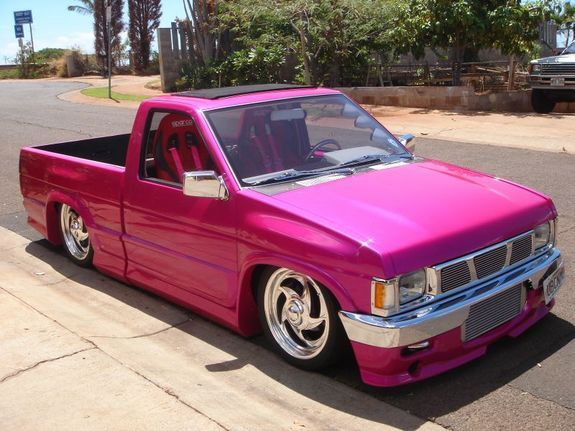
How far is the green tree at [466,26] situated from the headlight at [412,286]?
14.4m

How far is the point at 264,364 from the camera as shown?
14.8 feet

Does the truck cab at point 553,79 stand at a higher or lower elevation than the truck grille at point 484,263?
higher

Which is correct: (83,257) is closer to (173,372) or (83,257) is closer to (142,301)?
(142,301)

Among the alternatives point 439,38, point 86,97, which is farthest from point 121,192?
point 86,97

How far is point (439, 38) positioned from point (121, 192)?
551 inches

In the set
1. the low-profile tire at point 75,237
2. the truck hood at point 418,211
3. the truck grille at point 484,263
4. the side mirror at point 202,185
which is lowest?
the low-profile tire at point 75,237

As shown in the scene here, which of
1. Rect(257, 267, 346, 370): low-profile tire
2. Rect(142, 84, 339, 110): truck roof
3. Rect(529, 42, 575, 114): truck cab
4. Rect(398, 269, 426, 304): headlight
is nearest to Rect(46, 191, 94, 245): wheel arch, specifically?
Rect(142, 84, 339, 110): truck roof

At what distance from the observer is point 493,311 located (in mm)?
4109

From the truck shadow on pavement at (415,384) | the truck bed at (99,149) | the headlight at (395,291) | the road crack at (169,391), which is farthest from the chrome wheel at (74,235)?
the headlight at (395,291)

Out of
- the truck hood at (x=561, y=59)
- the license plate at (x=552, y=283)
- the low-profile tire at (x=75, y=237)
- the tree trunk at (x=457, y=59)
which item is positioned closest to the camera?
the license plate at (x=552, y=283)

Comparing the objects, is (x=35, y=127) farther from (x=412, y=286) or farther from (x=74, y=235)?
(x=412, y=286)

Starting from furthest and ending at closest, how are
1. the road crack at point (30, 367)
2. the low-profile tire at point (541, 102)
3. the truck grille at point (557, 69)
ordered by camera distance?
the low-profile tire at point (541, 102) < the truck grille at point (557, 69) < the road crack at point (30, 367)

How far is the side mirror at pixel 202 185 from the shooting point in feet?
14.6

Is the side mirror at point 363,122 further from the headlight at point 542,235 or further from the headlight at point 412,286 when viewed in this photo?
the headlight at point 412,286
